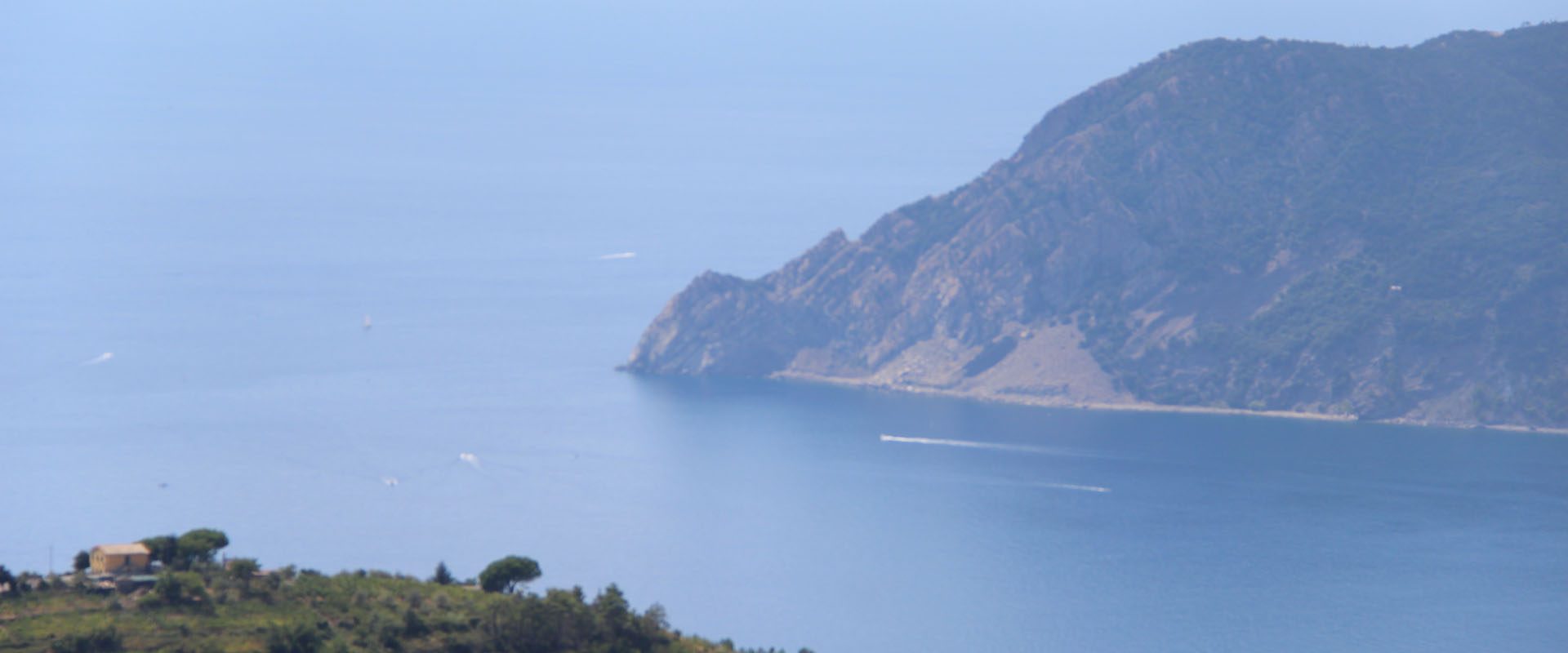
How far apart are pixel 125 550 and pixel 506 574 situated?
9587mm

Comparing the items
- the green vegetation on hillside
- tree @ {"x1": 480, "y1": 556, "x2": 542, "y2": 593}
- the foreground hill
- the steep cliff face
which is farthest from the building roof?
the steep cliff face

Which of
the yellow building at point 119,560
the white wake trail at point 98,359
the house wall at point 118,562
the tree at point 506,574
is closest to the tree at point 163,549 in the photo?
the yellow building at point 119,560

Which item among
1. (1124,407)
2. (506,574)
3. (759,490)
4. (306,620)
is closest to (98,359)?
(759,490)

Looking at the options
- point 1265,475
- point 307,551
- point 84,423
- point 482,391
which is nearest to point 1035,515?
point 1265,475

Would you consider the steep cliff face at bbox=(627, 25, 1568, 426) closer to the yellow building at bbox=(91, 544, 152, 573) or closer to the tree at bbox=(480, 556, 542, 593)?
the tree at bbox=(480, 556, 542, 593)

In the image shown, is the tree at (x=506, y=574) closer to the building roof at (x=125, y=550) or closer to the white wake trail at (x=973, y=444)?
the building roof at (x=125, y=550)

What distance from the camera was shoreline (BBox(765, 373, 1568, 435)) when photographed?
461ft

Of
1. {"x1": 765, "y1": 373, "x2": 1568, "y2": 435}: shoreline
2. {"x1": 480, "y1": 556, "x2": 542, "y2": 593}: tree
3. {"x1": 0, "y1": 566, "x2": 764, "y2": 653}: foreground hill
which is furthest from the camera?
{"x1": 765, "y1": 373, "x2": 1568, "y2": 435}: shoreline

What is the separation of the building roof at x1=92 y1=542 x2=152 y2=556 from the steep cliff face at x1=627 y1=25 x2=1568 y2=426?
9887cm

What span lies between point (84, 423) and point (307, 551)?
34140mm

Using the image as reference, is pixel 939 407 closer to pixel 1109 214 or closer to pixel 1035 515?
pixel 1109 214

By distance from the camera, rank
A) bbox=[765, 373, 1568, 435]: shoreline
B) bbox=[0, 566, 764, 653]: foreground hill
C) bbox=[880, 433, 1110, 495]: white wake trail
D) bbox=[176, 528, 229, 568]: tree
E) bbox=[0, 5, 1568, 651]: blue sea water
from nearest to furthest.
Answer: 1. bbox=[0, 566, 764, 653]: foreground hill
2. bbox=[176, 528, 229, 568]: tree
3. bbox=[0, 5, 1568, 651]: blue sea water
4. bbox=[880, 433, 1110, 495]: white wake trail
5. bbox=[765, 373, 1568, 435]: shoreline

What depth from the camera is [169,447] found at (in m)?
129

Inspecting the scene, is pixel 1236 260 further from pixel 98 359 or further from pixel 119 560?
pixel 119 560
